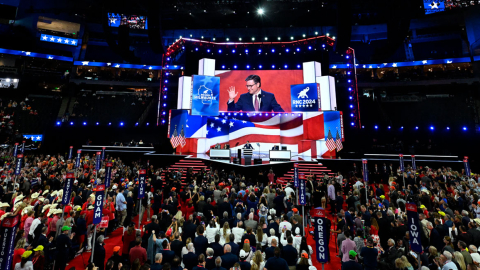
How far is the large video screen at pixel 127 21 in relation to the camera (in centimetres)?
3077

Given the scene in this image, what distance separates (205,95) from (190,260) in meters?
19.3

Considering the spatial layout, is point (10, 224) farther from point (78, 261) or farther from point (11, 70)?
point (11, 70)

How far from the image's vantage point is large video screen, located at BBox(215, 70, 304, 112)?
2370 centimetres

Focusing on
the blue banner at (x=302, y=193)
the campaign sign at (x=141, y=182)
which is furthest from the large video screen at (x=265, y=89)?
the campaign sign at (x=141, y=182)

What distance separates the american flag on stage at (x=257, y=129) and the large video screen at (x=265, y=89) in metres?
2.09

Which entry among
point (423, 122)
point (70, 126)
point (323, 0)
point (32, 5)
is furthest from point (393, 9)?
point (32, 5)

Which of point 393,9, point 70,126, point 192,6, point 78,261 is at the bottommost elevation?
point 78,261

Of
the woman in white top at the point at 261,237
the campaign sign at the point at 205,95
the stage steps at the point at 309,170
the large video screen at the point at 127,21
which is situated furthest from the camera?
the large video screen at the point at 127,21

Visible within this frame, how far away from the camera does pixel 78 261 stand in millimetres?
7188

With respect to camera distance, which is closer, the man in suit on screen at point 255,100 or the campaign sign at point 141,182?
the campaign sign at point 141,182

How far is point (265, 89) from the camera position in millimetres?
23984

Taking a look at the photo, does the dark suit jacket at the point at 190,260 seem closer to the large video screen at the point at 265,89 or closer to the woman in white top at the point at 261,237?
the woman in white top at the point at 261,237

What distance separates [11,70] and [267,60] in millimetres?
33341

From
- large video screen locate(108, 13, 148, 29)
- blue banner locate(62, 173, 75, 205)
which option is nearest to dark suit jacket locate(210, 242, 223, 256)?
blue banner locate(62, 173, 75, 205)
